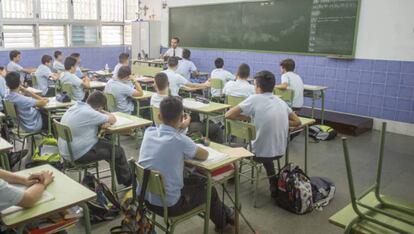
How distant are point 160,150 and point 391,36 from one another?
555 cm

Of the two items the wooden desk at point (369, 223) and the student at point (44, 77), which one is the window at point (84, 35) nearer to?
the student at point (44, 77)

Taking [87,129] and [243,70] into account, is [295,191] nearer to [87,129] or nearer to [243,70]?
[87,129]

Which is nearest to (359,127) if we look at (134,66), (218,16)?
(218,16)

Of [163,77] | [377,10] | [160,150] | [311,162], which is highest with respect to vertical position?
[377,10]

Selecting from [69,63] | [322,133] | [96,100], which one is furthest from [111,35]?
[96,100]

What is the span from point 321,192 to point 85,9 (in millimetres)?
8795

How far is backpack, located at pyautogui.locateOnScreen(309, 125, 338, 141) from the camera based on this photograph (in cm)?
588

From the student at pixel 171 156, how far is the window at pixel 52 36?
27.4 feet

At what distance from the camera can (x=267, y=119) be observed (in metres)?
3.40

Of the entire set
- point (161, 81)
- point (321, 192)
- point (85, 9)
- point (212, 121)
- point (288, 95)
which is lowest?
point (321, 192)

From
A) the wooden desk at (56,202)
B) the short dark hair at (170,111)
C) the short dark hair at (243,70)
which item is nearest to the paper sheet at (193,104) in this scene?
the short dark hair at (243,70)

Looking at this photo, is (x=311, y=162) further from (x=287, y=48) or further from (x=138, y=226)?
(x=287, y=48)

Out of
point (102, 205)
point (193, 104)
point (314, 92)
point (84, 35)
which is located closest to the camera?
point (102, 205)

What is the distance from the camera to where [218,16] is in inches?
354
